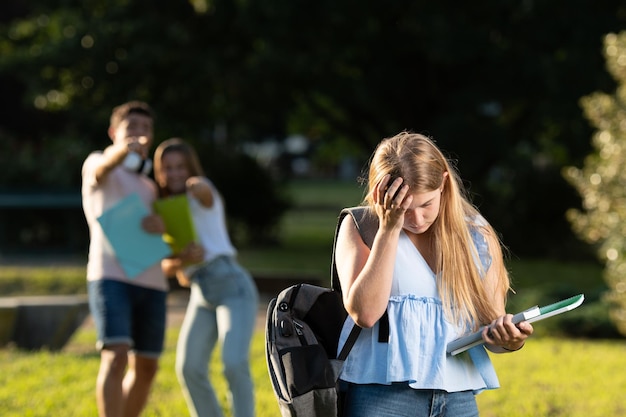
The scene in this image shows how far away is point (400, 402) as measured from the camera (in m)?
3.38

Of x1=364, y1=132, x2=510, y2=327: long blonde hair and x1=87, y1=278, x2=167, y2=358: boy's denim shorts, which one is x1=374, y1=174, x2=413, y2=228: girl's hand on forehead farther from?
x1=87, y1=278, x2=167, y2=358: boy's denim shorts

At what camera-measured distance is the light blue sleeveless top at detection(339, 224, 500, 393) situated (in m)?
3.37

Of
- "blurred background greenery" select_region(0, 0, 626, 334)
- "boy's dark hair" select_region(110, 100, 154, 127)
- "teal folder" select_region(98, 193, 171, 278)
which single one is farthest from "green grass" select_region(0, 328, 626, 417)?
"blurred background greenery" select_region(0, 0, 626, 334)

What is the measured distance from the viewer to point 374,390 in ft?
11.2

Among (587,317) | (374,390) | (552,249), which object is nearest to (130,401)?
(374,390)

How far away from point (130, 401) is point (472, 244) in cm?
308

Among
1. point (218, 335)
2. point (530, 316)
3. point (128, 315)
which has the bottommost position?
point (218, 335)

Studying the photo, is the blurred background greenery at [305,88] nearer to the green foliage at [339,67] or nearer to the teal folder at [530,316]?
the green foliage at [339,67]

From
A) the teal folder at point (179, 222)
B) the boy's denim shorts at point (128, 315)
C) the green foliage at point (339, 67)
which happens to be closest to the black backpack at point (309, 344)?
the boy's denim shorts at point (128, 315)

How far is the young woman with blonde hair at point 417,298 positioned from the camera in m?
3.31

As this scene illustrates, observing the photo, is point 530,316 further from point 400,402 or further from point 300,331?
point 300,331

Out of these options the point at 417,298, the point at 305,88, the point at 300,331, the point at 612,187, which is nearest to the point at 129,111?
the point at 300,331

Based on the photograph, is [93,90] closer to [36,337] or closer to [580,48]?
[580,48]

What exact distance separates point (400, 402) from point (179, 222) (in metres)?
2.81
